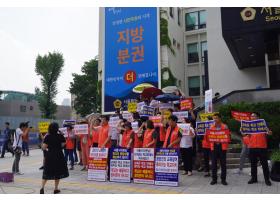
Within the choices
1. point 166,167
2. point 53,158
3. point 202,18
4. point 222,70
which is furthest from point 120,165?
point 202,18

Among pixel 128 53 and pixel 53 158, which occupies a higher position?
pixel 128 53

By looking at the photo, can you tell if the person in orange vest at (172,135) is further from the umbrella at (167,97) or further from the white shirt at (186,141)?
the umbrella at (167,97)

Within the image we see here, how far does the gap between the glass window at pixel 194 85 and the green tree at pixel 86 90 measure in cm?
1268

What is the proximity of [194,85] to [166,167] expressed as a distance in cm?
2918

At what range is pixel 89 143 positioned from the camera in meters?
12.4

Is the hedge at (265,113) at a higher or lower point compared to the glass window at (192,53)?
lower

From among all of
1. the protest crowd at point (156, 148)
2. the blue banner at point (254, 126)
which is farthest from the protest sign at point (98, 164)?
the blue banner at point (254, 126)

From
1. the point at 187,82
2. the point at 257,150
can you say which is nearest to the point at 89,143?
the point at 257,150

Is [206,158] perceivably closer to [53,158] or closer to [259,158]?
[259,158]

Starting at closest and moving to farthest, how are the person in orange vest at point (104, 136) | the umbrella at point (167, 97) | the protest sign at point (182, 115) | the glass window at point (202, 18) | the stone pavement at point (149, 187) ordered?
the stone pavement at point (149, 187) < the person in orange vest at point (104, 136) < the protest sign at point (182, 115) < the umbrella at point (167, 97) < the glass window at point (202, 18)

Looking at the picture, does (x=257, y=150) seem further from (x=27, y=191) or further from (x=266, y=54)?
(x=266, y=54)

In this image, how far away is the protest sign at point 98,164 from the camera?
9797 mm

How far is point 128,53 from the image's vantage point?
2480cm

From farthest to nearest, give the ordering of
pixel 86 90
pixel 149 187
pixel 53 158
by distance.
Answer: pixel 86 90, pixel 149 187, pixel 53 158
